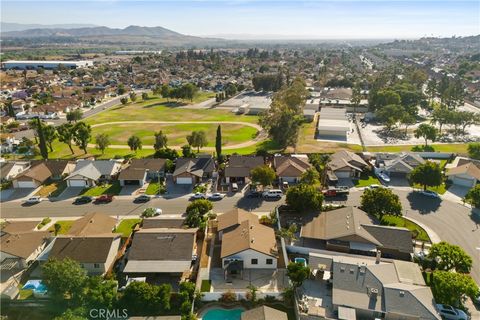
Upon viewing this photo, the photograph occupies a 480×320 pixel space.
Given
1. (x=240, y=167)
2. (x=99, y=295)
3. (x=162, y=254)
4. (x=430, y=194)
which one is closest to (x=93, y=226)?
(x=162, y=254)

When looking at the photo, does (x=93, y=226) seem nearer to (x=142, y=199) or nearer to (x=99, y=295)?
(x=142, y=199)

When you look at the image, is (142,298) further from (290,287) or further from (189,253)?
(290,287)

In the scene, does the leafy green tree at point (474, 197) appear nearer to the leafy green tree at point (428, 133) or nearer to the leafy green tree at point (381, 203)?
the leafy green tree at point (381, 203)

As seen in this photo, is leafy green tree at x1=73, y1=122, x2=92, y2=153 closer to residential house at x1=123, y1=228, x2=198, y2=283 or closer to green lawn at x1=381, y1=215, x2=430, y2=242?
residential house at x1=123, y1=228, x2=198, y2=283

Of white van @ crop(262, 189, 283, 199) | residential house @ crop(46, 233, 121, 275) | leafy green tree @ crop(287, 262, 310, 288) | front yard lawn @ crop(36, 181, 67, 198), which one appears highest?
leafy green tree @ crop(287, 262, 310, 288)

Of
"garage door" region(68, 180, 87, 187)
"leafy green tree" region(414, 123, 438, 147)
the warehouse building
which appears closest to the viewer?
"garage door" region(68, 180, 87, 187)

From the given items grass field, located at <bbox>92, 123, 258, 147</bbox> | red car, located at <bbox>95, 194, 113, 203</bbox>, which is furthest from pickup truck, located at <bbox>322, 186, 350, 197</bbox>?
grass field, located at <bbox>92, 123, 258, 147</bbox>
